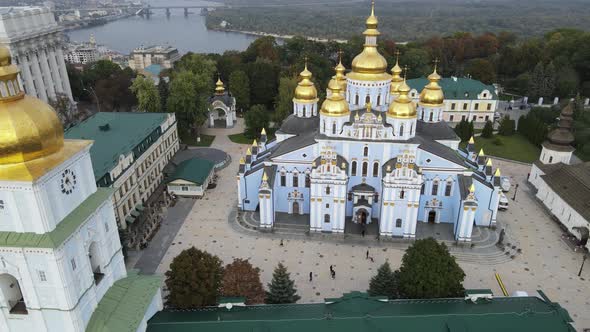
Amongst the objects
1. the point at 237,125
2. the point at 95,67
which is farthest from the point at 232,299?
the point at 95,67

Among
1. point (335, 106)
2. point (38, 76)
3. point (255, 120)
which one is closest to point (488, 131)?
point (255, 120)

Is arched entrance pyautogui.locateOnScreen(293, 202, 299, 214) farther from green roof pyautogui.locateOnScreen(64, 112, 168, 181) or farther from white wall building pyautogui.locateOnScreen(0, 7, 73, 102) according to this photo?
white wall building pyautogui.locateOnScreen(0, 7, 73, 102)

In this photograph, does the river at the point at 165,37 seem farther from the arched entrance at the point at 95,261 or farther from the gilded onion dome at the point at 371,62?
the arched entrance at the point at 95,261

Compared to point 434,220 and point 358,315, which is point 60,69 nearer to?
point 434,220

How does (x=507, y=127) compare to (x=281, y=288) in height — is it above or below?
below

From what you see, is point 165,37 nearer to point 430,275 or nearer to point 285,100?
point 285,100

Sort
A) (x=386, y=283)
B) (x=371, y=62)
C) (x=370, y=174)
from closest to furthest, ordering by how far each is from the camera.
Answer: (x=386, y=283) < (x=370, y=174) < (x=371, y=62)
